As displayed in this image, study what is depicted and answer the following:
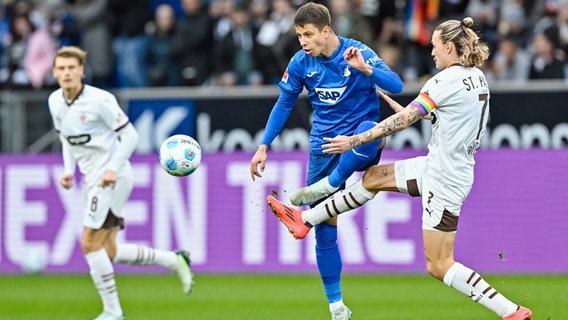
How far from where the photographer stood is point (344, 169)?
9789 millimetres

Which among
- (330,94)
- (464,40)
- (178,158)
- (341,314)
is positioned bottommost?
(341,314)

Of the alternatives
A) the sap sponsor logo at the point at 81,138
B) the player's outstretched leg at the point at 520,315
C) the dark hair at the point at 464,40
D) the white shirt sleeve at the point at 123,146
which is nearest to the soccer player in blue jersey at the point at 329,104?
the dark hair at the point at 464,40

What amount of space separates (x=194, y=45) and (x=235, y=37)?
631 mm

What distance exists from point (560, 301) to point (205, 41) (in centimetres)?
771

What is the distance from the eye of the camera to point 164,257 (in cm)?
1224

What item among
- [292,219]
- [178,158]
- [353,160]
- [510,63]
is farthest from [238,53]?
[353,160]

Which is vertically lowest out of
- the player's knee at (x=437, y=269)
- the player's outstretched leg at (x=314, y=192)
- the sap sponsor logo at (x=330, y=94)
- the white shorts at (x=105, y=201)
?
the player's knee at (x=437, y=269)

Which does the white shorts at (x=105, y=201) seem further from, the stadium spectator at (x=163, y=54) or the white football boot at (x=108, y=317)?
the stadium spectator at (x=163, y=54)

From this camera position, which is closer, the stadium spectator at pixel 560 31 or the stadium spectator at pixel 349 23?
the stadium spectator at pixel 560 31

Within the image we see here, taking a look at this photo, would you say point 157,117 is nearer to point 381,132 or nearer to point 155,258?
point 155,258

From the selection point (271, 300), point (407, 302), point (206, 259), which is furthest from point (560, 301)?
point (206, 259)

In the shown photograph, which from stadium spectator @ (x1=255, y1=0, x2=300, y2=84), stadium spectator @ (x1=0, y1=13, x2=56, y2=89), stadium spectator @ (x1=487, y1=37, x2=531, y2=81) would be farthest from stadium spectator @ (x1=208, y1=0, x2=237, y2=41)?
stadium spectator @ (x1=487, y1=37, x2=531, y2=81)

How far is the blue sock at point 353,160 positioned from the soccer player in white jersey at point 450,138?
1.59ft

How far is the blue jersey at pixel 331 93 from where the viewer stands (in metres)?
9.91
